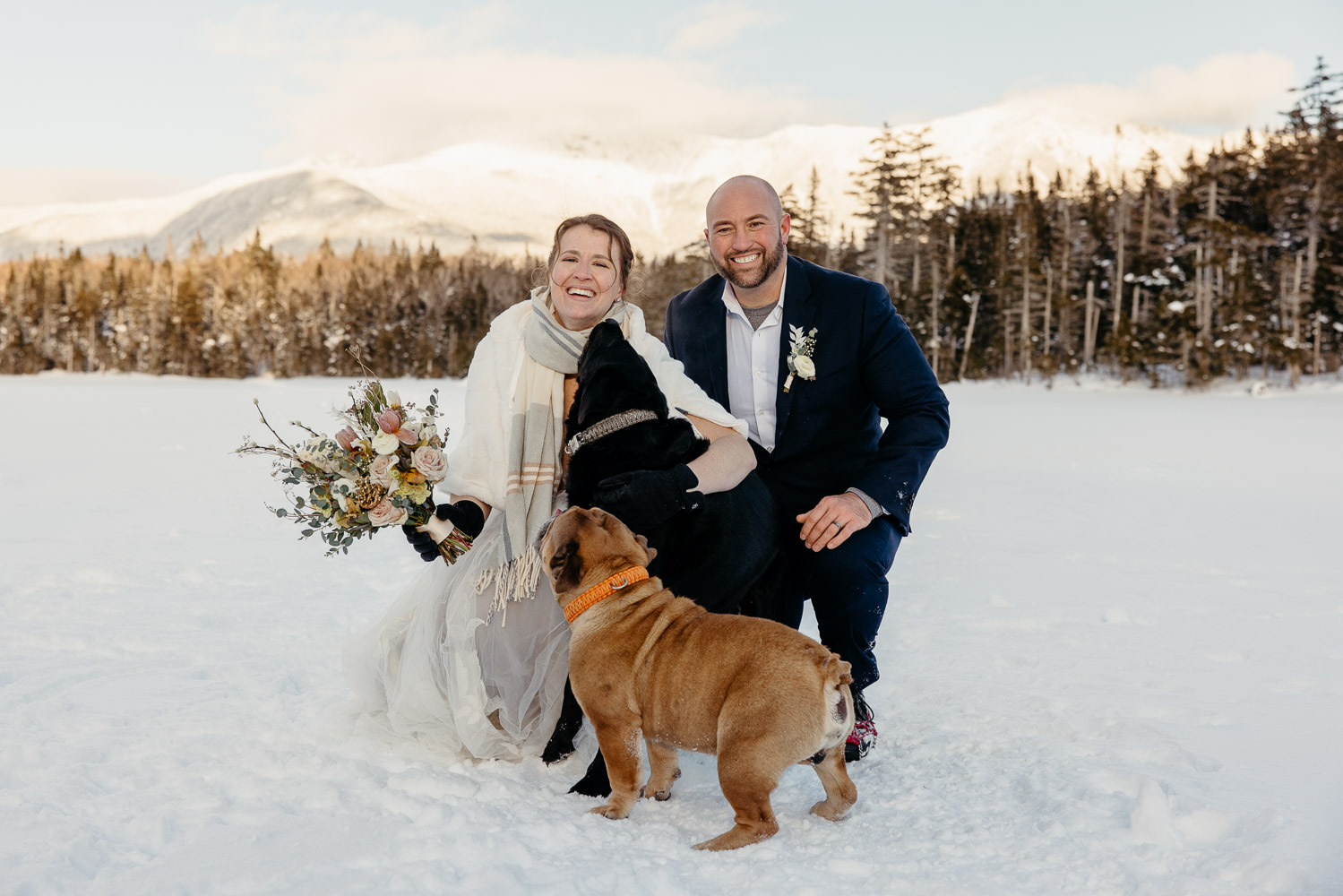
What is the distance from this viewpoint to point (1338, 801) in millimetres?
3100

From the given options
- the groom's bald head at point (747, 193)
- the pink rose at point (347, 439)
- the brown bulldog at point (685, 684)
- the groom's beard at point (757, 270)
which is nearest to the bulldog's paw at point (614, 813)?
the brown bulldog at point (685, 684)

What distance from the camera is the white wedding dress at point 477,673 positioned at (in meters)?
3.66

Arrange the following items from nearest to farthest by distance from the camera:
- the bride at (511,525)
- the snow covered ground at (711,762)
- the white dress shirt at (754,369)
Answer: the snow covered ground at (711,762) < the bride at (511,525) < the white dress shirt at (754,369)

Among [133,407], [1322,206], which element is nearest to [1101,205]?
[1322,206]

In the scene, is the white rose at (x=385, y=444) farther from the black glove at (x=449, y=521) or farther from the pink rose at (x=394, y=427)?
the black glove at (x=449, y=521)

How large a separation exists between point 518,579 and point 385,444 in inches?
30.6

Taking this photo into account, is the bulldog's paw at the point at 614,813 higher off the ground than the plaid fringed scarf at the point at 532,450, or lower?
lower

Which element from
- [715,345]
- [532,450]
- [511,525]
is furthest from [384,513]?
[715,345]

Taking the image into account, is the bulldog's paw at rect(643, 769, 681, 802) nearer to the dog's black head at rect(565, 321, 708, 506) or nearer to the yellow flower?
the dog's black head at rect(565, 321, 708, 506)

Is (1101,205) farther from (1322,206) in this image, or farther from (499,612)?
(499,612)

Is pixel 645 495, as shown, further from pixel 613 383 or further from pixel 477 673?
pixel 477 673

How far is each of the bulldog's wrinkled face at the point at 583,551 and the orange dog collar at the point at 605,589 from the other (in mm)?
22

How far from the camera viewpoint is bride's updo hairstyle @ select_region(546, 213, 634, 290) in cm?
388

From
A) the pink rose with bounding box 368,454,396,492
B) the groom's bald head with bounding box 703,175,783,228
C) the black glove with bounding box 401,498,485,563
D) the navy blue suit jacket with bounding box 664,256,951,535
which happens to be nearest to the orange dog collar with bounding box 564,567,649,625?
the black glove with bounding box 401,498,485,563
